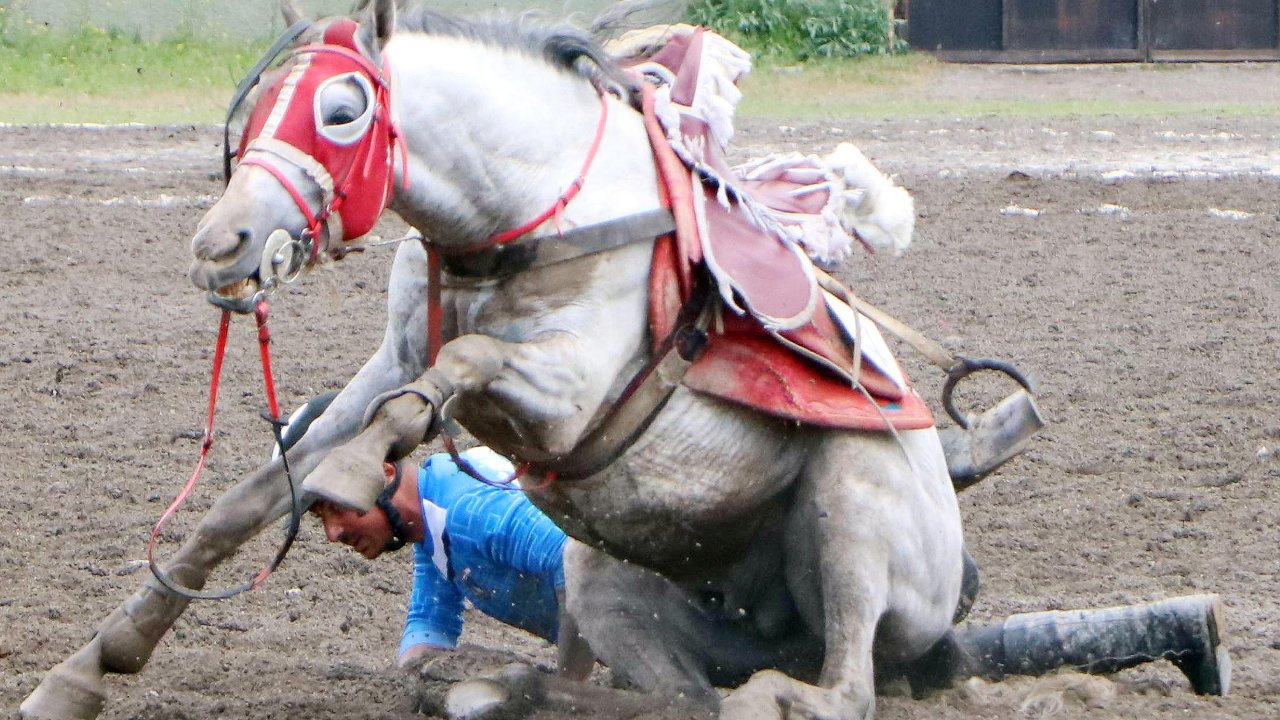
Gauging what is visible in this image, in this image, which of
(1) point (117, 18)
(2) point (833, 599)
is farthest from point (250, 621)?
(1) point (117, 18)

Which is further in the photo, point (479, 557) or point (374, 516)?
point (479, 557)

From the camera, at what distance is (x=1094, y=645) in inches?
161

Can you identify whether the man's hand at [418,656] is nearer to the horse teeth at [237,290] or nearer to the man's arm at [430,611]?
the man's arm at [430,611]

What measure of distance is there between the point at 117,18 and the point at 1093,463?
14788 millimetres

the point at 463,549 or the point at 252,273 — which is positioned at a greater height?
the point at 252,273

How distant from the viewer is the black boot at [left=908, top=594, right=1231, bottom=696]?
13.1ft

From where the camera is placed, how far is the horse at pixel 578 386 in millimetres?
2969

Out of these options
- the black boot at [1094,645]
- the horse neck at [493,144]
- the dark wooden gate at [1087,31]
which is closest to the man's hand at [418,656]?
the black boot at [1094,645]

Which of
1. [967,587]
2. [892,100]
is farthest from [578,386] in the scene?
[892,100]

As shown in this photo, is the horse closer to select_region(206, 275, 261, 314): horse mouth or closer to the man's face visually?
select_region(206, 275, 261, 314): horse mouth

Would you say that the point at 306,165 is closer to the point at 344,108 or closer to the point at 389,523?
the point at 344,108

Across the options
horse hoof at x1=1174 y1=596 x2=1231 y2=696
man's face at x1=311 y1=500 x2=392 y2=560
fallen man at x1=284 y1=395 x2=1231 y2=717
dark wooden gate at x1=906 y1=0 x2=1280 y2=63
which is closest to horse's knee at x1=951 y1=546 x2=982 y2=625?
fallen man at x1=284 y1=395 x2=1231 y2=717

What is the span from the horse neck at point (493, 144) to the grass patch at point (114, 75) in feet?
39.1

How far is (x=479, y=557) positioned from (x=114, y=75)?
13750 mm
